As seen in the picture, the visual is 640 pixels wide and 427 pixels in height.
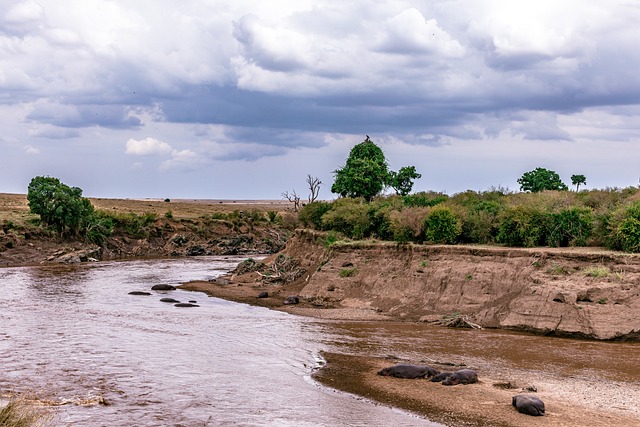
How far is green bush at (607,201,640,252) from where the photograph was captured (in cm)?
3095

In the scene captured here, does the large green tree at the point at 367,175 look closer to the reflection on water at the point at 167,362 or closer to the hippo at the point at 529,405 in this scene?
the reflection on water at the point at 167,362

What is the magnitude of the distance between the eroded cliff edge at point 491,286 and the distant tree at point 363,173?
20.9m

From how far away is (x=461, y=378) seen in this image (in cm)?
2120

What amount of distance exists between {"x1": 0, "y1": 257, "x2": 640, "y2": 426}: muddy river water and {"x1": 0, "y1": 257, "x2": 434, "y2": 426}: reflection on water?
1.7 inches

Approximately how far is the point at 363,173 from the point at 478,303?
3073cm

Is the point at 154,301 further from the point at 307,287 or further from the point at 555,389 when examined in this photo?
the point at 555,389

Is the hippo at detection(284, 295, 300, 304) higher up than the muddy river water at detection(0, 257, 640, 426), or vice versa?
the hippo at detection(284, 295, 300, 304)

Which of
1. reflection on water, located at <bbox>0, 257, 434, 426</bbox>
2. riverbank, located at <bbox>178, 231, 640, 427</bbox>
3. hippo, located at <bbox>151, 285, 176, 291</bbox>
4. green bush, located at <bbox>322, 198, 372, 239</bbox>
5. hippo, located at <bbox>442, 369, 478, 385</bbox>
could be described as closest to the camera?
reflection on water, located at <bbox>0, 257, 434, 426</bbox>

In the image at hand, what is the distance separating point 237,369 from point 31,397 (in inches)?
265

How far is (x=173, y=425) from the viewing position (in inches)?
699

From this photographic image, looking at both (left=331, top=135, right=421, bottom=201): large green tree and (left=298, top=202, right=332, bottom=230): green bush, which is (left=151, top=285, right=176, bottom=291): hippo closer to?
(left=298, top=202, right=332, bottom=230): green bush

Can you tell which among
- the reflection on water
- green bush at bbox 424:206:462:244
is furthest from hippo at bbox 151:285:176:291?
green bush at bbox 424:206:462:244

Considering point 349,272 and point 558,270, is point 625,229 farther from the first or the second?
point 349,272

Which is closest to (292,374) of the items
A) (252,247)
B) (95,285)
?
(95,285)
